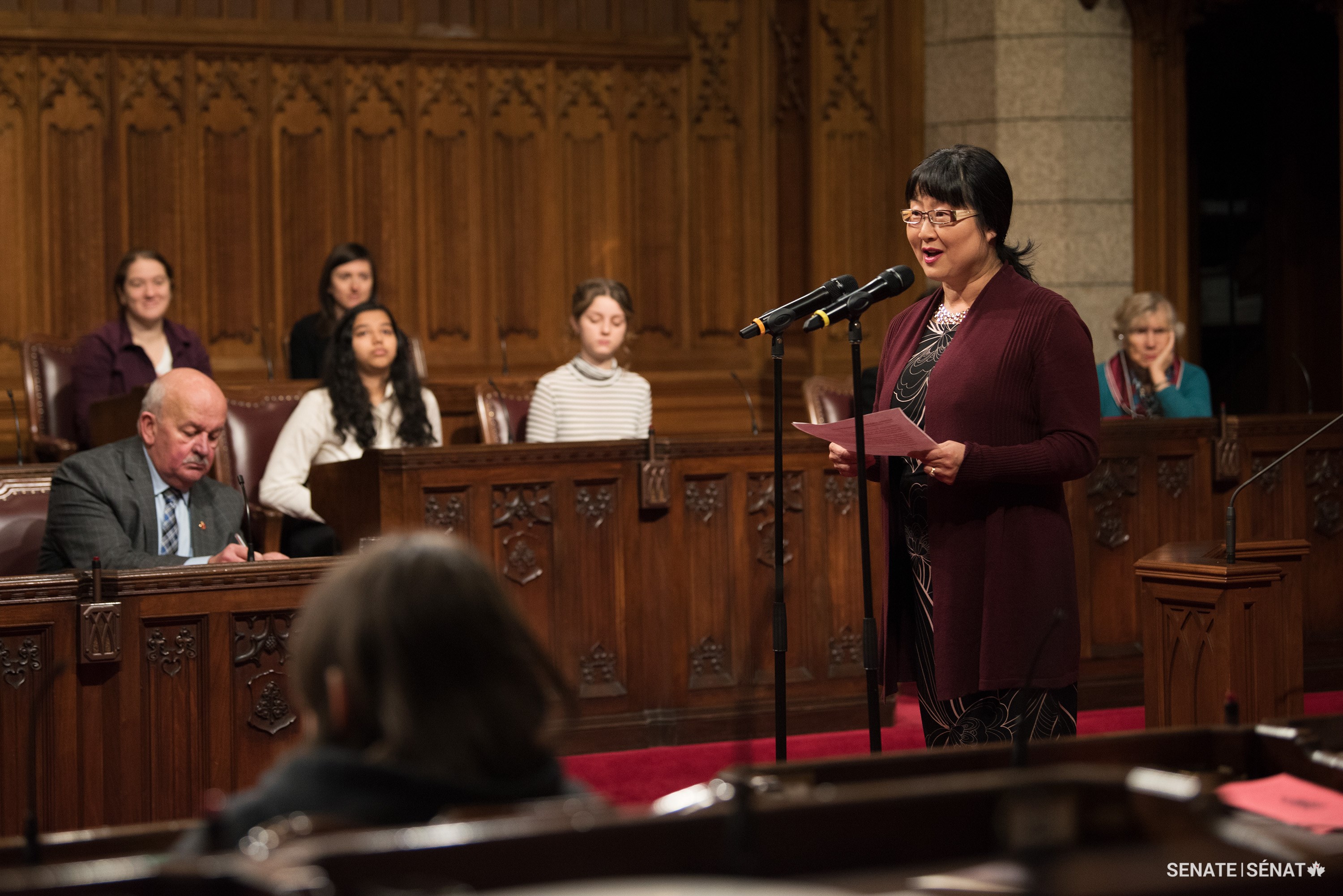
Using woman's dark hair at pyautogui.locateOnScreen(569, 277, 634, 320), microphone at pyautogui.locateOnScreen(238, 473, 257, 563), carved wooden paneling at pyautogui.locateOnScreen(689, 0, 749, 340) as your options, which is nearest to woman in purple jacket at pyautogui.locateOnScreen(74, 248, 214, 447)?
woman's dark hair at pyautogui.locateOnScreen(569, 277, 634, 320)

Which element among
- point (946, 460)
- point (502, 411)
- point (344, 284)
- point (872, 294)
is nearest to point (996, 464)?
point (946, 460)

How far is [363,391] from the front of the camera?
17.3ft

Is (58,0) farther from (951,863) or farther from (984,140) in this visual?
(951,863)

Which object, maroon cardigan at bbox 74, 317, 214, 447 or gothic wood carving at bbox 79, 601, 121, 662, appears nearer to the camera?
gothic wood carving at bbox 79, 601, 121, 662

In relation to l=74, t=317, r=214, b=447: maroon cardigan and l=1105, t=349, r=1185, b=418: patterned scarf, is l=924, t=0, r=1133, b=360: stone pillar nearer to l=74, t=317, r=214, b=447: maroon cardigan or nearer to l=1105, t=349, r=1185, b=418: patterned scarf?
l=1105, t=349, r=1185, b=418: patterned scarf

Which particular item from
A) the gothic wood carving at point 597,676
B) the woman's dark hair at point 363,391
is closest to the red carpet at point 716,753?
the gothic wood carving at point 597,676

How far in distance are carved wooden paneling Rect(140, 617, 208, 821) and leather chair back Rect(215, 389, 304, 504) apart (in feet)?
6.43

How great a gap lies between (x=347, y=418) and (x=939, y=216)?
116 inches

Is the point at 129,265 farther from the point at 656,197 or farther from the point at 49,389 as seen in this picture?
the point at 656,197

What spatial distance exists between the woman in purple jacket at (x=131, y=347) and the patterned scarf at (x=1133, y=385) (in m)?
3.63

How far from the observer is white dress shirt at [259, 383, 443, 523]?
5.13m

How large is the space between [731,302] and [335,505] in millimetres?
3705

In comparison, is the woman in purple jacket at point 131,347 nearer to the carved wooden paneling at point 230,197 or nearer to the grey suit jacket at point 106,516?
the carved wooden paneling at point 230,197

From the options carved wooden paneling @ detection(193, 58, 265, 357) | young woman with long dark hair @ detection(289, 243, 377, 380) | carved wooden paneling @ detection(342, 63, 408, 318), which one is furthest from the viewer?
carved wooden paneling @ detection(342, 63, 408, 318)
